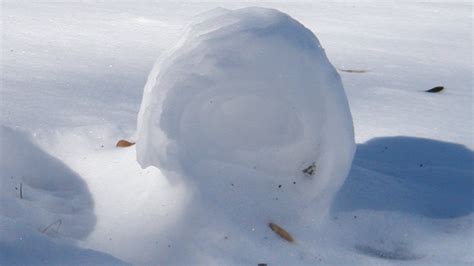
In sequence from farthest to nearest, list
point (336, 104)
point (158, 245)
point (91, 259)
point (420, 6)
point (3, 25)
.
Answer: point (420, 6) → point (3, 25) → point (336, 104) → point (158, 245) → point (91, 259)

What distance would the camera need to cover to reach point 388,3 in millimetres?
5855

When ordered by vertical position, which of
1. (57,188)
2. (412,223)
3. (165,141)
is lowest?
(57,188)

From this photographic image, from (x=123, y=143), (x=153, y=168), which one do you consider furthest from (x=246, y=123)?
(x=123, y=143)

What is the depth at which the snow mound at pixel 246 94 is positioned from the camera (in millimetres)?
1837

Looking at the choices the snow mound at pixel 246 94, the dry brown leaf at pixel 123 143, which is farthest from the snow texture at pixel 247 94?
the dry brown leaf at pixel 123 143

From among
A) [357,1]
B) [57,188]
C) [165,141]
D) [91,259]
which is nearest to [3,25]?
[57,188]

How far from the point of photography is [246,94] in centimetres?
196

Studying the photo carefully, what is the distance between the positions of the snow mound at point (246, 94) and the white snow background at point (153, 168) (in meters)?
0.07

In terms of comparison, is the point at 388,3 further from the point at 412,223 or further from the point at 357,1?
the point at 412,223

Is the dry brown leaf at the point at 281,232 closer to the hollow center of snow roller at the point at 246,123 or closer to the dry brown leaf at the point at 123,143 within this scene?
the hollow center of snow roller at the point at 246,123

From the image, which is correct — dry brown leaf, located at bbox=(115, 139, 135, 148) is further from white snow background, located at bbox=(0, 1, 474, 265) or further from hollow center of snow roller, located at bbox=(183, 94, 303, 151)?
hollow center of snow roller, located at bbox=(183, 94, 303, 151)

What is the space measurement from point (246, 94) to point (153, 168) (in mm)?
348

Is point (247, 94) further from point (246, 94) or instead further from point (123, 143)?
point (123, 143)

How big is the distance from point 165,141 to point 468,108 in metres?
1.78
